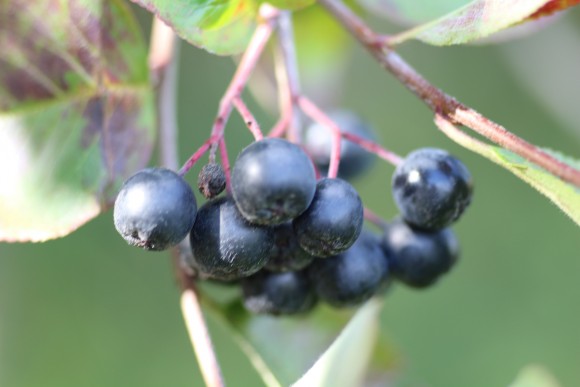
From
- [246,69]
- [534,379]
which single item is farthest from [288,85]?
[534,379]

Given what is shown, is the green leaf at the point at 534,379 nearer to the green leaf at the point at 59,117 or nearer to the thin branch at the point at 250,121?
the thin branch at the point at 250,121

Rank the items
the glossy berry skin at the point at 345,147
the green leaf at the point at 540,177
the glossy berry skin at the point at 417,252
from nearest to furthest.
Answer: the green leaf at the point at 540,177
the glossy berry skin at the point at 417,252
the glossy berry skin at the point at 345,147

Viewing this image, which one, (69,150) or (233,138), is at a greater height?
(69,150)

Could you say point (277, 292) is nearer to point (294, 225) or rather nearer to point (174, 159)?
point (294, 225)

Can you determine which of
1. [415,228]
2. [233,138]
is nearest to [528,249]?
[233,138]

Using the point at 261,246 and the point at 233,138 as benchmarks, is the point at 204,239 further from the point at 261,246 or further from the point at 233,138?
the point at 233,138

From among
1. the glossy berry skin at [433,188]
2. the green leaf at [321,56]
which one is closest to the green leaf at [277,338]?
the glossy berry skin at [433,188]

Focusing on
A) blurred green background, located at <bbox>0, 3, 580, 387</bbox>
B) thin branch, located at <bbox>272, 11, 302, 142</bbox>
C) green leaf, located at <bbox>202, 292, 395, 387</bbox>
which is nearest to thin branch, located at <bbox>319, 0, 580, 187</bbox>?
thin branch, located at <bbox>272, 11, 302, 142</bbox>
